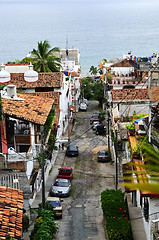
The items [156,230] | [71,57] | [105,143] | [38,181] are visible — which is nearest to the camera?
[156,230]

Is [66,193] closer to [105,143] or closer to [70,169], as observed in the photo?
[70,169]

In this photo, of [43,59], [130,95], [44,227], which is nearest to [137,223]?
[44,227]

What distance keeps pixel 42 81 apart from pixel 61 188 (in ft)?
56.0

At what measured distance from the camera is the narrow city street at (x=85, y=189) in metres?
24.2

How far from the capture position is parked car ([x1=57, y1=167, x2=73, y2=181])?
33.8 meters

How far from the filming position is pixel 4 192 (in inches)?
750

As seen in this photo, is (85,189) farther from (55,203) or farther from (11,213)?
(11,213)

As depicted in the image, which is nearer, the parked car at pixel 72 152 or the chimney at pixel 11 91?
the chimney at pixel 11 91

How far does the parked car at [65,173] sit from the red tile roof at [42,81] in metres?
12.3

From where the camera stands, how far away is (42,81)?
44281 millimetres

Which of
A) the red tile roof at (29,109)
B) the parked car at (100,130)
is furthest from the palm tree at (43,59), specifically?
the red tile roof at (29,109)

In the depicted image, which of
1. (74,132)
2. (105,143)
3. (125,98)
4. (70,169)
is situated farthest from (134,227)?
(74,132)

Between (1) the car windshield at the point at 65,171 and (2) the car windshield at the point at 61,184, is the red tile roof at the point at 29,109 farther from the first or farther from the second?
(1) the car windshield at the point at 65,171

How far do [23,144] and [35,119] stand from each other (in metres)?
1.84
